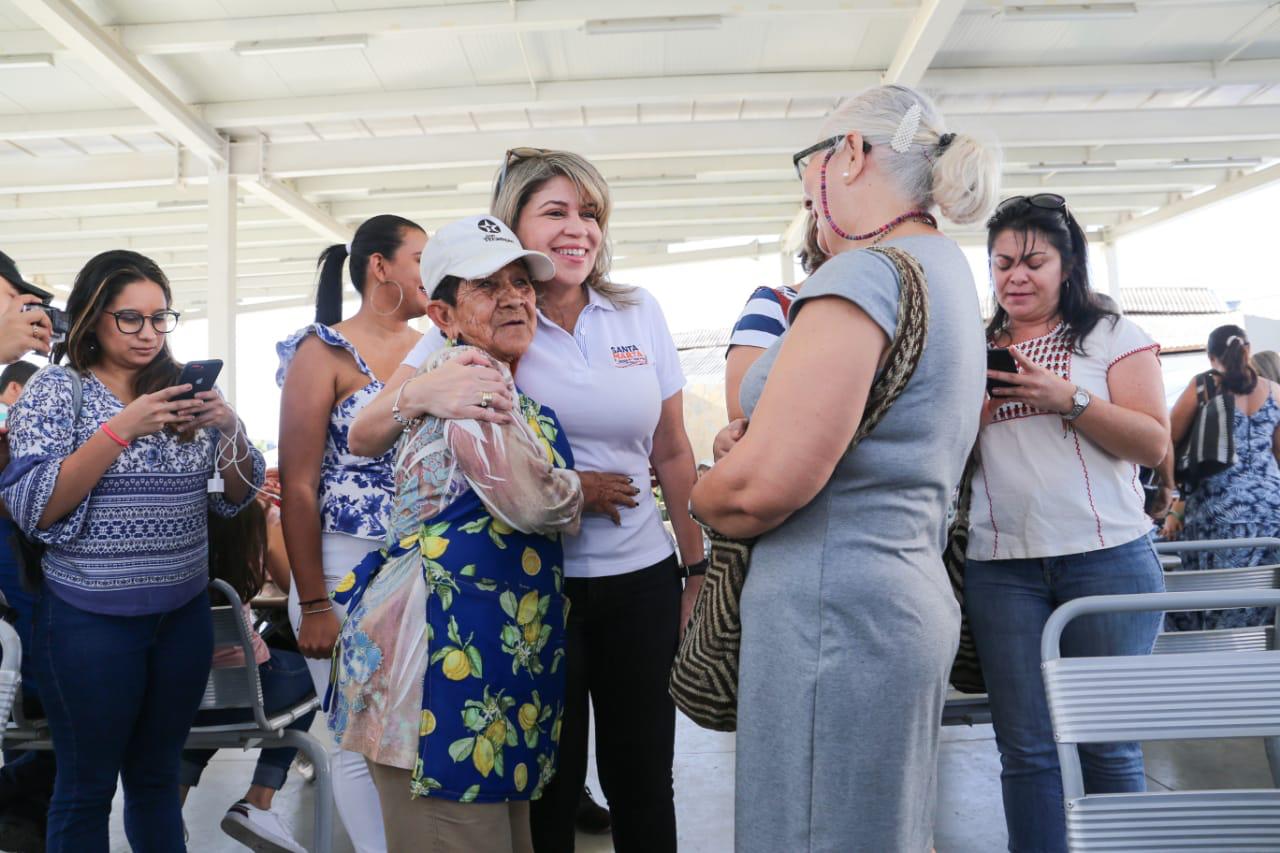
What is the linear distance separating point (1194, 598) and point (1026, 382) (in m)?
0.59

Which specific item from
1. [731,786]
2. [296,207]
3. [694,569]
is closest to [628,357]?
[694,569]

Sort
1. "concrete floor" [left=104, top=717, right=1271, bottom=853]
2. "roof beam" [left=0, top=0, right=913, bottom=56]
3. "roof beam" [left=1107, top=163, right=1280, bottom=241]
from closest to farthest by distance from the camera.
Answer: "concrete floor" [left=104, top=717, right=1271, bottom=853]
"roof beam" [left=0, top=0, right=913, bottom=56]
"roof beam" [left=1107, top=163, right=1280, bottom=241]

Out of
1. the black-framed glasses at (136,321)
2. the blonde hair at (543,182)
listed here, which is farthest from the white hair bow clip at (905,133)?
the black-framed glasses at (136,321)

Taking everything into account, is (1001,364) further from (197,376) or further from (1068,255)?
(197,376)

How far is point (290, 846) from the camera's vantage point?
2.75 m

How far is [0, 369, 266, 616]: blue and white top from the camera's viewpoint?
202 cm

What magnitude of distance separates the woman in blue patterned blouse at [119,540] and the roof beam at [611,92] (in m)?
6.21

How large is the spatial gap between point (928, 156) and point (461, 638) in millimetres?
930

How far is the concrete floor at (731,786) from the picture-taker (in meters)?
3.02

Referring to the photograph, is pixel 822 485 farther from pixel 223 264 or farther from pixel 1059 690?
pixel 223 264

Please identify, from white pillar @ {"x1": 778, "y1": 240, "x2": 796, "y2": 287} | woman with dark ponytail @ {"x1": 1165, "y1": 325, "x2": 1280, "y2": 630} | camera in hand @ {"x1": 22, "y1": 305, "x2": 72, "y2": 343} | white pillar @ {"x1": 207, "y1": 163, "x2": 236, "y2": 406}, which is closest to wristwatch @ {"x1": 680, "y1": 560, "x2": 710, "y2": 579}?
camera in hand @ {"x1": 22, "y1": 305, "x2": 72, "y2": 343}

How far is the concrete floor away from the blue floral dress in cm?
57

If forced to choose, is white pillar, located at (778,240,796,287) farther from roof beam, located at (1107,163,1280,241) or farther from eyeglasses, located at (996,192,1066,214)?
eyeglasses, located at (996,192,1066,214)

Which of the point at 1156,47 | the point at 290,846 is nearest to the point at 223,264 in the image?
the point at 290,846
